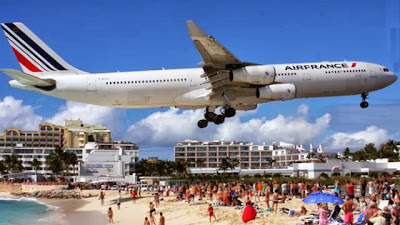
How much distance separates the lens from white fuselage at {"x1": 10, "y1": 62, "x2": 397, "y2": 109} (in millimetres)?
37844

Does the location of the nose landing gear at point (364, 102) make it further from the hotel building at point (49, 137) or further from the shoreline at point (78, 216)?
the hotel building at point (49, 137)

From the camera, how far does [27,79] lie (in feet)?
121

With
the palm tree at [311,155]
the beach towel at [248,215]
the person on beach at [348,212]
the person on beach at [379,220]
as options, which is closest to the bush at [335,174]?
the beach towel at [248,215]

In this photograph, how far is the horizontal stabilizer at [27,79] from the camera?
3544cm

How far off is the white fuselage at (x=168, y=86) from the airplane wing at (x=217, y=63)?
61 cm

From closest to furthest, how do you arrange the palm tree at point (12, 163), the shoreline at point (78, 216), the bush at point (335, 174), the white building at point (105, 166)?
the shoreline at point (78, 216) → the bush at point (335, 174) → the white building at point (105, 166) → the palm tree at point (12, 163)

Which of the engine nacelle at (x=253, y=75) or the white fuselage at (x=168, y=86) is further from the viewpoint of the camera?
the white fuselage at (x=168, y=86)

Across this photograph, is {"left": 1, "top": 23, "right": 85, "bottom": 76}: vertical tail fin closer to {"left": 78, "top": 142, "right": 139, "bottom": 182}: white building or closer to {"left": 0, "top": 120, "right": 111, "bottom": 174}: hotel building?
{"left": 78, "top": 142, "right": 139, "bottom": 182}: white building

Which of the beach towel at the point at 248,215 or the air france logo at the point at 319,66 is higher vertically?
the air france logo at the point at 319,66

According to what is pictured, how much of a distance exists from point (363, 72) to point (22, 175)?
111 m

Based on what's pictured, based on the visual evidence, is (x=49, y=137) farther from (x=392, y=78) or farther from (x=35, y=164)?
(x=392, y=78)

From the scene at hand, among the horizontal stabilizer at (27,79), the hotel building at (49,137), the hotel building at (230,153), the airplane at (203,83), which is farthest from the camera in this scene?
the hotel building at (230,153)

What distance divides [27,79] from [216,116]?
1345cm

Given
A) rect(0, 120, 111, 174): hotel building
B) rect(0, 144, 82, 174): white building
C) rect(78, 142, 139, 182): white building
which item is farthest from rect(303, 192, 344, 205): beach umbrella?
rect(0, 120, 111, 174): hotel building
